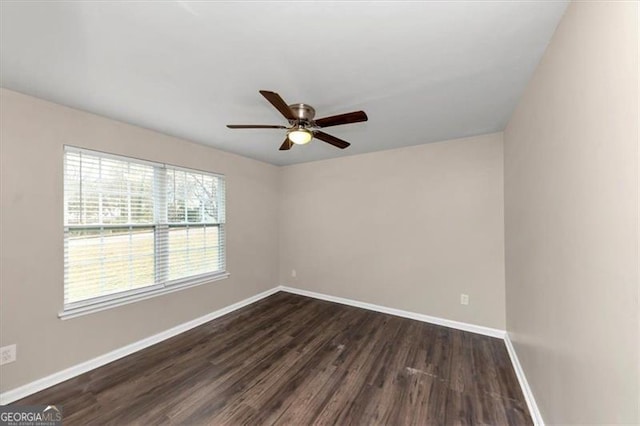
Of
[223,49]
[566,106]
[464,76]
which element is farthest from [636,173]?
[223,49]

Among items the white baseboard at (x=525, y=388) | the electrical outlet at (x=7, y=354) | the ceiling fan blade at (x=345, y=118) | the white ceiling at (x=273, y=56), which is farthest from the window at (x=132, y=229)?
the white baseboard at (x=525, y=388)

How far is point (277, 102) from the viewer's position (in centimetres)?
160

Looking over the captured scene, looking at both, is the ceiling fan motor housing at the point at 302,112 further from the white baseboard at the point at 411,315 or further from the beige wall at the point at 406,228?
the white baseboard at the point at 411,315

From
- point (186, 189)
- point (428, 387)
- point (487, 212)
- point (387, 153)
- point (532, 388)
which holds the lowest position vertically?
Answer: point (428, 387)

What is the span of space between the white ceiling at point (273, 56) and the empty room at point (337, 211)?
0.02m

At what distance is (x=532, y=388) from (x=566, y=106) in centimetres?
197

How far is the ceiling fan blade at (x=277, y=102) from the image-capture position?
1480 millimetres

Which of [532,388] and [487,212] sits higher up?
[487,212]

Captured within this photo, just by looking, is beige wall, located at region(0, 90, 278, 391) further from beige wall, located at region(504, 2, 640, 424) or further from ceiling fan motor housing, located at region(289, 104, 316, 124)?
beige wall, located at region(504, 2, 640, 424)

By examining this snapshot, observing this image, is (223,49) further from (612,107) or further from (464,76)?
(612,107)

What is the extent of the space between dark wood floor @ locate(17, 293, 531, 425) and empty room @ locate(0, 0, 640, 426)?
2 cm

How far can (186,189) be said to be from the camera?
316 centimetres

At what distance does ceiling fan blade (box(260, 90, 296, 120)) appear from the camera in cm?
148

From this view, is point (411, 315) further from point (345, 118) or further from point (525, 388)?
point (345, 118)
